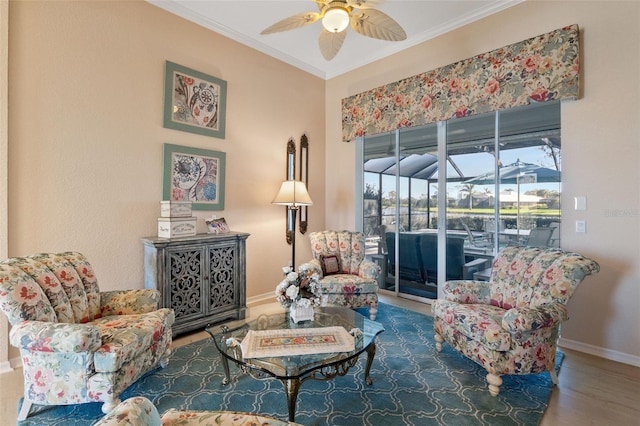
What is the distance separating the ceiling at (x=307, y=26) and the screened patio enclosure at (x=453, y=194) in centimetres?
105

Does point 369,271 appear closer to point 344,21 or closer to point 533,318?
point 533,318

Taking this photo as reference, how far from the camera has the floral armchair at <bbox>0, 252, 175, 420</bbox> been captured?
5.64ft

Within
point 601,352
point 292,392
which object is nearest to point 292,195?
point 292,392

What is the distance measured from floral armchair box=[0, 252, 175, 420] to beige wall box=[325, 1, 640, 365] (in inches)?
137

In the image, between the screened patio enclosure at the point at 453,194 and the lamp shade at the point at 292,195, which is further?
the lamp shade at the point at 292,195

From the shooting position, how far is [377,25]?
2.29 meters

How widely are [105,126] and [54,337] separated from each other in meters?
1.91

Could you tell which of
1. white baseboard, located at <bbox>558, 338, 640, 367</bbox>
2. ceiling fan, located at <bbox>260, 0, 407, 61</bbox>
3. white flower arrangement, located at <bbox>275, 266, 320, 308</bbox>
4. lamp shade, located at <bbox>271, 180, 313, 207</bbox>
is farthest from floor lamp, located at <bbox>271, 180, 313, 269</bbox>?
white baseboard, located at <bbox>558, 338, 640, 367</bbox>

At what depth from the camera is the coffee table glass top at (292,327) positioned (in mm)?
1689

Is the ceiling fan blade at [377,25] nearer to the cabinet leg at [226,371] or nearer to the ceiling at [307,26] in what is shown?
the ceiling at [307,26]

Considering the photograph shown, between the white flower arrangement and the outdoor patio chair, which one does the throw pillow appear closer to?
the white flower arrangement

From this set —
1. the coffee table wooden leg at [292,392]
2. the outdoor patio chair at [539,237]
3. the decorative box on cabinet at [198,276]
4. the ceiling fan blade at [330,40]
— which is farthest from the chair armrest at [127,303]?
the outdoor patio chair at [539,237]

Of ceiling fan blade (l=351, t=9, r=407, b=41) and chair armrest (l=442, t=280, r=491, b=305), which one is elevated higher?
ceiling fan blade (l=351, t=9, r=407, b=41)

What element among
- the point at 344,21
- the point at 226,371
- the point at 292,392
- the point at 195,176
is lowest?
the point at 226,371
